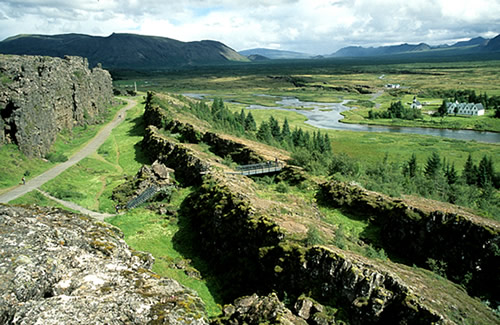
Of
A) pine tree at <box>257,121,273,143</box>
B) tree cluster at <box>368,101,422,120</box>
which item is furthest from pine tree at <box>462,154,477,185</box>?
tree cluster at <box>368,101,422,120</box>

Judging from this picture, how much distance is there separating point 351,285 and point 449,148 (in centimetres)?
8807

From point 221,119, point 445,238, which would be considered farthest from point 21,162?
point 221,119

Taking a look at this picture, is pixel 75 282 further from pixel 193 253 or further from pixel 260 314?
pixel 193 253

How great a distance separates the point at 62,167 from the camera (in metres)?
45.1

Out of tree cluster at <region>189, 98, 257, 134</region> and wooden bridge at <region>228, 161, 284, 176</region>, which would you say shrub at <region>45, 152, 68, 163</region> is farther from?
tree cluster at <region>189, 98, 257, 134</region>

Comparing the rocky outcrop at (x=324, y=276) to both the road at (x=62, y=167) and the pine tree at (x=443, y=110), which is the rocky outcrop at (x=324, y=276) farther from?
the pine tree at (x=443, y=110)

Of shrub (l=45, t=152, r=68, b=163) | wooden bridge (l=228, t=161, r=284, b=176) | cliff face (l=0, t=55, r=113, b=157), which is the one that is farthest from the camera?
shrub (l=45, t=152, r=68, b=163)

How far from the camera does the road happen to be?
34481 millimetres

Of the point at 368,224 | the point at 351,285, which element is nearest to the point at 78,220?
the point at 351,285

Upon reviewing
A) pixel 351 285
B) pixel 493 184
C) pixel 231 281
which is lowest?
pixel 493 184

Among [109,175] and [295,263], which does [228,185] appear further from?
[109,175]

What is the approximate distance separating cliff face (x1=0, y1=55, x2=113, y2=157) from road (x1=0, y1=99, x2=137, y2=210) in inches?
154

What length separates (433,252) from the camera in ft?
81.4

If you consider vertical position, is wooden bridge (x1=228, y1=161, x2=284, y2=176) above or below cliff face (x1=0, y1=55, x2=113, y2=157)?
below
